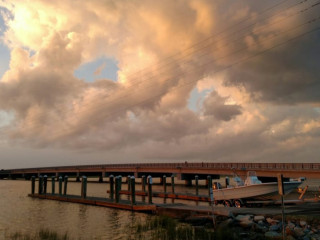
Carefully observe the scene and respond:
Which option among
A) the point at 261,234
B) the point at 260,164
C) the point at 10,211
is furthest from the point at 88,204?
the point at 260,164

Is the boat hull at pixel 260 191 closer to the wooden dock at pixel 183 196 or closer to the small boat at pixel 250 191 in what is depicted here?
the small boat at pixel 250 191

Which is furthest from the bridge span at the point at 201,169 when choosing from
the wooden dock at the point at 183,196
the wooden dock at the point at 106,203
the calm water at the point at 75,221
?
the calm water at the point at 75,221

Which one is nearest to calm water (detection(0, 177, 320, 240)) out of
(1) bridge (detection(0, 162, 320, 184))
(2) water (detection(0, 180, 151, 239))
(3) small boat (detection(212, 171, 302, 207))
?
(2) water (detection(0, 180, 151, 239))

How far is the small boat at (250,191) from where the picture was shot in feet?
100

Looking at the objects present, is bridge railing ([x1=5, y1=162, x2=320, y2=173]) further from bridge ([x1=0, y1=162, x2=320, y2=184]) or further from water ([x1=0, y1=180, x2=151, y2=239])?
Result: water ([x1=0, y1=180, x2=151, y2=239])

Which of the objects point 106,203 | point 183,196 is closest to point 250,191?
point 183,196

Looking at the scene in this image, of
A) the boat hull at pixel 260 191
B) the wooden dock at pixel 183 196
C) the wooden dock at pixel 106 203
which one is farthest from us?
the wooden dock at pixel 183 196

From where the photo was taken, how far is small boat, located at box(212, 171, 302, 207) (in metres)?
30.6

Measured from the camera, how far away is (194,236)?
664 inches

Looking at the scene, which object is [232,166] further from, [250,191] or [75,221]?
[75,221]

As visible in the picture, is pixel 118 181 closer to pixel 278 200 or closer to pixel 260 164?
pixel 278 200

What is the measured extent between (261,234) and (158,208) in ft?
41.4

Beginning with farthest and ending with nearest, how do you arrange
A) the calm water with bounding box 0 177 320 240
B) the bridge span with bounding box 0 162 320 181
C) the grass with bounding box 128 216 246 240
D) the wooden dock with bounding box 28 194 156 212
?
the bridge span with bounding box 0 162 320 181, the wooden dock with bounding box 28 194 156 212, the calm water with bounding box 0 177 320 240, the grass with bounding box 128 216 246 240

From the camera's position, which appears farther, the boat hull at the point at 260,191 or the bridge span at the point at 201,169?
the bridge span at the point at 201,169
